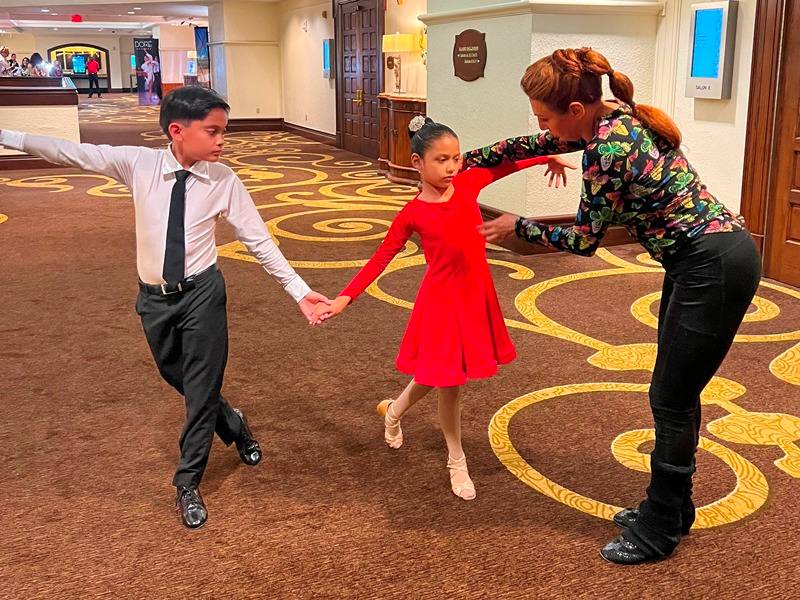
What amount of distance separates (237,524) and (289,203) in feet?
20.9

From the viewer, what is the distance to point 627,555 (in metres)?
2.38

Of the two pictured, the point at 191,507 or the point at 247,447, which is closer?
the point at 191,507

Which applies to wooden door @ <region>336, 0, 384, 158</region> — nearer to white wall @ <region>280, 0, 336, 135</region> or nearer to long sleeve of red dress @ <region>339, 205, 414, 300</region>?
white wall @ <region>280, 0, 336, 135</region>

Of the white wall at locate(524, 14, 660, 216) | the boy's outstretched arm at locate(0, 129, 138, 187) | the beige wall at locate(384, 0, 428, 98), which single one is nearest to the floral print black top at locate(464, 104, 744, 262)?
the boy's outstretched arm at locate(0, 129, 138, 187)

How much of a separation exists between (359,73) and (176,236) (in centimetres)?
1075

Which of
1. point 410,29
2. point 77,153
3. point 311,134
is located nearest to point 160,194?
point 77,153

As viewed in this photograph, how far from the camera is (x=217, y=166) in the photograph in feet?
8.59

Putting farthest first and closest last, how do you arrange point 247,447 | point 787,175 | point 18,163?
point 18,163, point 787,175, point 247,447

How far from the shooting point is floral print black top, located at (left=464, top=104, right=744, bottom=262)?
2074 mm

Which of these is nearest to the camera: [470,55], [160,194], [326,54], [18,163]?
[160,194]

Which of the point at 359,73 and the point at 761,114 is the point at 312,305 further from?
the point at 359,73

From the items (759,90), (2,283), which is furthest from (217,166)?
(759,90)

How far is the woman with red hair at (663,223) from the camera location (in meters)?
2.09

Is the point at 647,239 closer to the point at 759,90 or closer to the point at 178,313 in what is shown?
the point at 178,313
